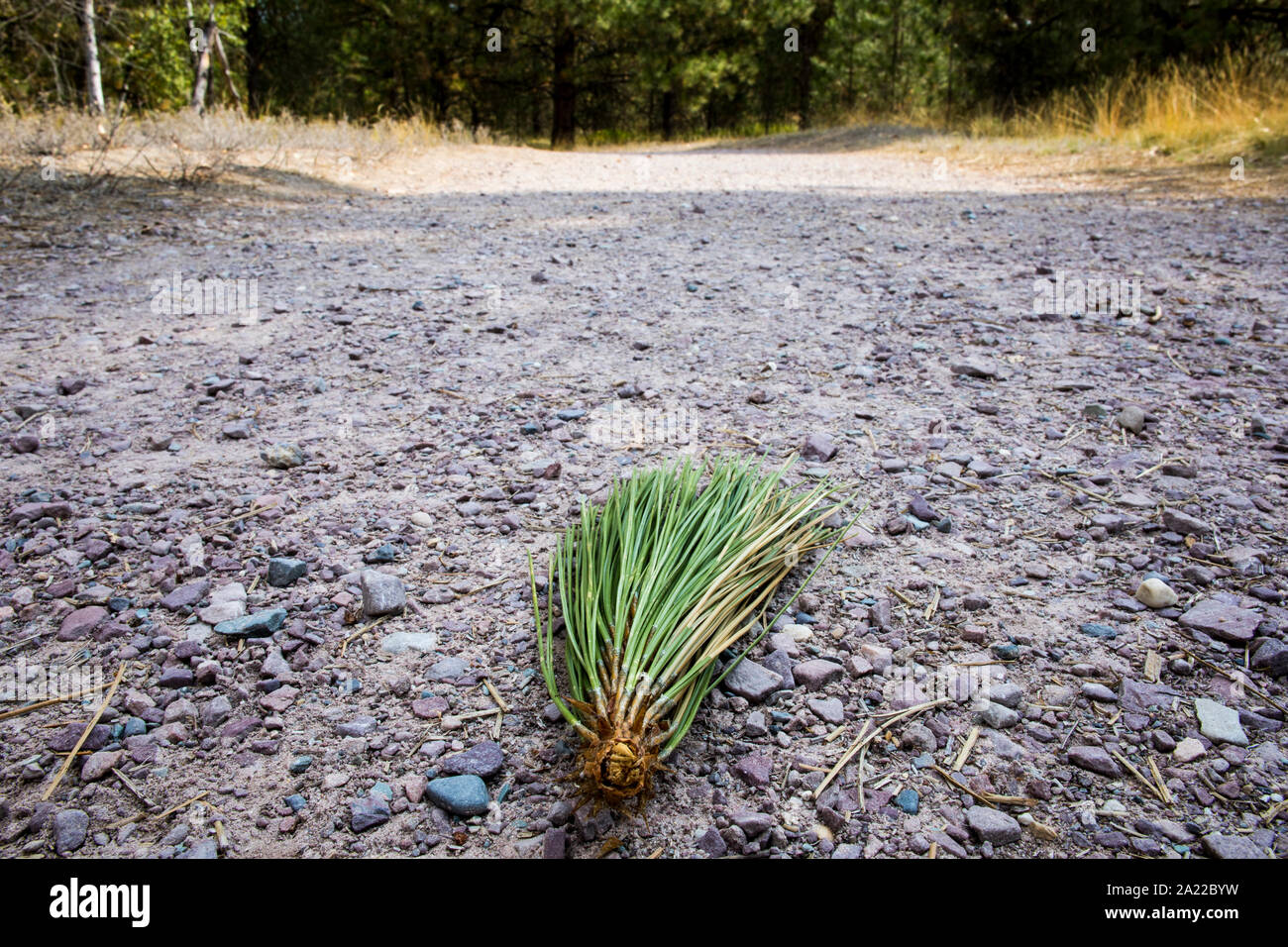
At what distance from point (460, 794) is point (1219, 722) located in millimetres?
1435

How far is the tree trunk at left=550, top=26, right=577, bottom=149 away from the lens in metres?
18.7

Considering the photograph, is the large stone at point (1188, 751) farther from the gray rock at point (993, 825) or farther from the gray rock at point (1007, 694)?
the gray rock at point (993, 825)

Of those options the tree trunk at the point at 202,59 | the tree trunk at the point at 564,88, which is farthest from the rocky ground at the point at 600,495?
the tree trunk at the point at 564,88

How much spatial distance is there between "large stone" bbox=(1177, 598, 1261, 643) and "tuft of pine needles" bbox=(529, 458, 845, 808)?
2.72 ft

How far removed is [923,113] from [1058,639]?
18.1m

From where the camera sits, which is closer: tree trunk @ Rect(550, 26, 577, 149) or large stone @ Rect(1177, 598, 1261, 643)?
large stone @ Rect(1177, 598, 1261, 643)

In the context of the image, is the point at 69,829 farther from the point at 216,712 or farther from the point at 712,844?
the point at 712,844

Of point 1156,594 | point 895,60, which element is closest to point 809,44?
point 895,60

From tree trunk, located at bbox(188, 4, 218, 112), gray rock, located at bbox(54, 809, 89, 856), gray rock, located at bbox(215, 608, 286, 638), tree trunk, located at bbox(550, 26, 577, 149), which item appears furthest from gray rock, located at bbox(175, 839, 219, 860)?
tree trunk, located at bbox(550, 26, 577, 149)

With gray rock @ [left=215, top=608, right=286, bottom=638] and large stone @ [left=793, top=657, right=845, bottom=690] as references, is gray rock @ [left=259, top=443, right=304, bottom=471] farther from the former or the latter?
large stone @ [left=793, top=657, right=845, bottom=690]

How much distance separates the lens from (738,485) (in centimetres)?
205

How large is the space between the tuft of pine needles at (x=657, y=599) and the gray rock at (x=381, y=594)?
1.13 feet

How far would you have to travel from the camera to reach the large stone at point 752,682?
5.13 ft

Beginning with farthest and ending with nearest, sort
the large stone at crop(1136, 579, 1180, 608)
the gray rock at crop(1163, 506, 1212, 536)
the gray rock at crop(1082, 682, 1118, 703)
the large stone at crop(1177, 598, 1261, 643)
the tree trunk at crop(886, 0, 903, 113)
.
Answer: the tree trunk at crop(886, 0, 903, 113), the gray rock at crop(1163, 506, 1212, 536), the large stone at crop(1136, 579, 1180, 608), the large stone at crop(1177, 598, 1261, 643), the gray rock at crop(1082, 682, 1118, 703)
